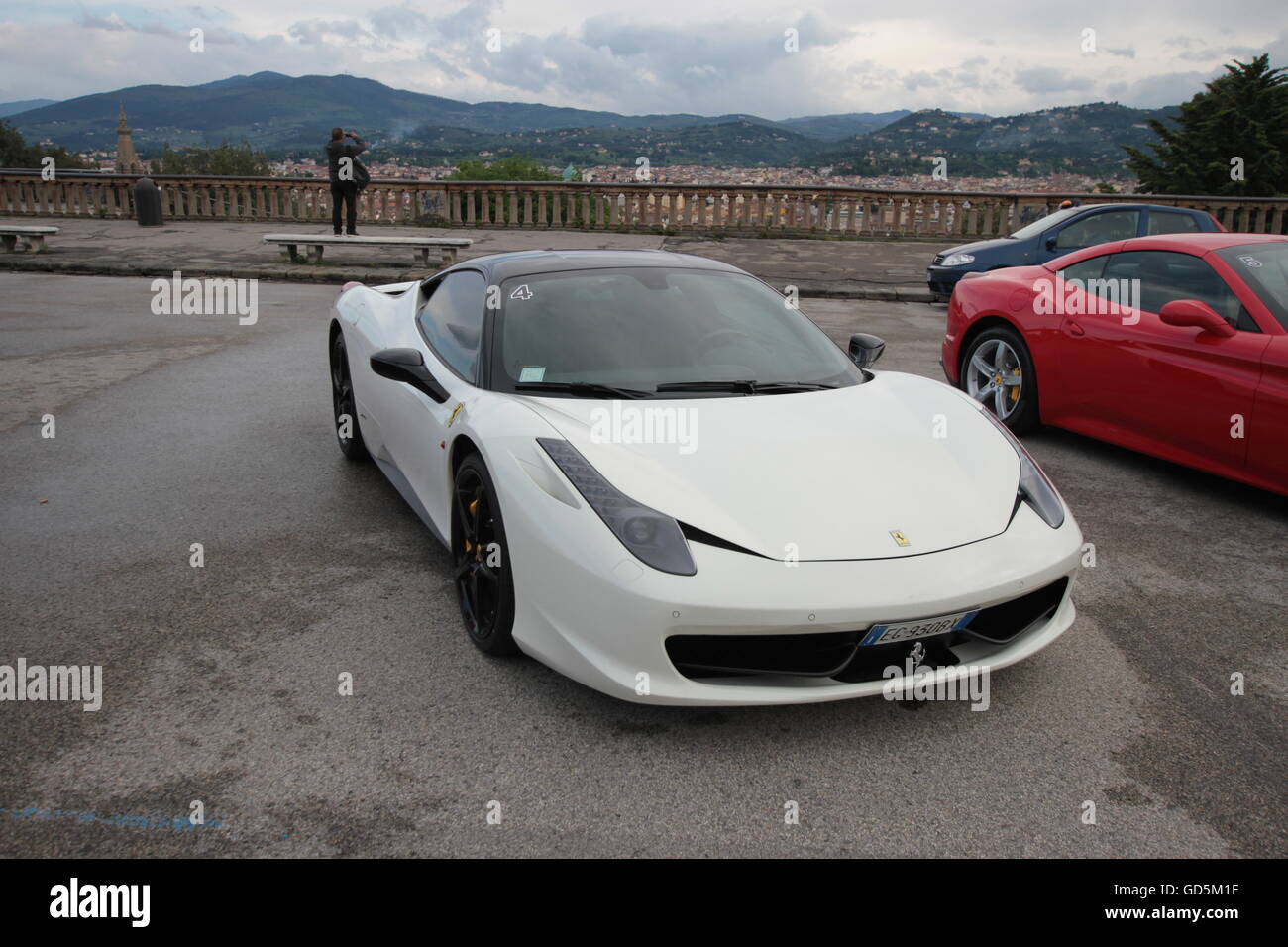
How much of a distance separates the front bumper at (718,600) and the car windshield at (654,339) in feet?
2.87

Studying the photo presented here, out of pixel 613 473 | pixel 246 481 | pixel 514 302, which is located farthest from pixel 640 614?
pixel 246 481

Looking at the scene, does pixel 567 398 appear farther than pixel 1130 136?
No

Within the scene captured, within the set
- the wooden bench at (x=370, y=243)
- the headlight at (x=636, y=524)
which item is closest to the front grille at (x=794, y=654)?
the headlight at (x=636, y=524)

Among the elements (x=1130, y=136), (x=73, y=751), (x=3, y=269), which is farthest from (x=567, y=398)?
(x=1130, y=136)

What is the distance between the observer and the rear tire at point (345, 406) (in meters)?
5.61

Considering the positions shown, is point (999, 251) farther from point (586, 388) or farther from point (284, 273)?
point (586, 388)

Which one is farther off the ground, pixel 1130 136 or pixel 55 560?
pixel 1130 136

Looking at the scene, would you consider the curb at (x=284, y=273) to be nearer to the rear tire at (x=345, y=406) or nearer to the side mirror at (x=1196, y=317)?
the rear tire at (x=345, y=406)

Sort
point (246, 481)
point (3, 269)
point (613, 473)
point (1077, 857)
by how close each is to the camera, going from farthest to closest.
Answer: point (3, 269) < point (246, 481) < point (613, 473) < point (1077, 857)

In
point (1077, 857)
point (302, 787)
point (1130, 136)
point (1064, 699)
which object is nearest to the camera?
point (1077, 857)

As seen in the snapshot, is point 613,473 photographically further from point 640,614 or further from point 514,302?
point 514,302

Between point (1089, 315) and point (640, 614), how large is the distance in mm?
4487

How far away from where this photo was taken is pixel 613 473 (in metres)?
3.01
